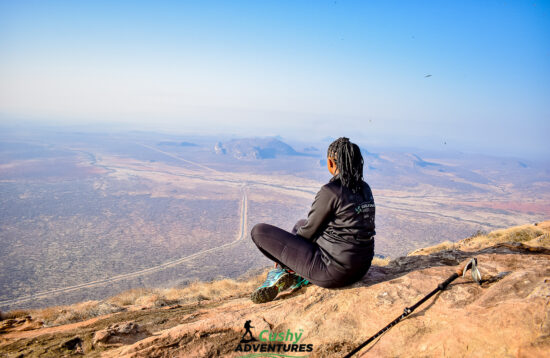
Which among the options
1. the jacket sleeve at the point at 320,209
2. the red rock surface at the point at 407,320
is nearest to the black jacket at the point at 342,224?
the jacket sleeve at the point at 320,209

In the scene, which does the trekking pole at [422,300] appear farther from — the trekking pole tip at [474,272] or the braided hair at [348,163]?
the braided hair at [348,163]

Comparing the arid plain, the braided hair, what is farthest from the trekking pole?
the arid plain

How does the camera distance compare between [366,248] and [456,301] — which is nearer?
[456,301]

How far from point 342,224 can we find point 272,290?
5.02 ft

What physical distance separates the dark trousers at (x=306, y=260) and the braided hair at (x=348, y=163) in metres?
0.87

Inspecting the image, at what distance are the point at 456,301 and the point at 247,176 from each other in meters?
122

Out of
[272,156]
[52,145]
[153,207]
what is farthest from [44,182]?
[272,156]

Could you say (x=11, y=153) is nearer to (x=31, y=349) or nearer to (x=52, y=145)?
(x=52, y=145)

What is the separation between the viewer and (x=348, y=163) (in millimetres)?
3250

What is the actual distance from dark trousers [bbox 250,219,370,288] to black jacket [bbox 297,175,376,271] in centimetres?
10

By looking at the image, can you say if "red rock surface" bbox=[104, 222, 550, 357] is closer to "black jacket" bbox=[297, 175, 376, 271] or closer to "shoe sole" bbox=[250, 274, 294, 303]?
"shoe sole" bbox=[250, 274, 294, 303]

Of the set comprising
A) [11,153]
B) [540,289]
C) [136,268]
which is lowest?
[136,268]

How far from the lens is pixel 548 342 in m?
2.09

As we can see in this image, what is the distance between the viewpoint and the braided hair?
3.23m
